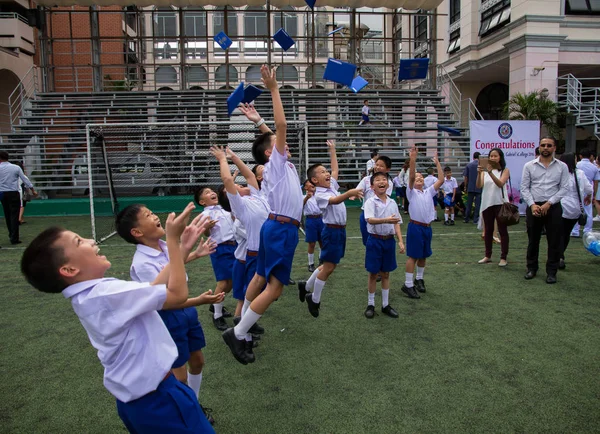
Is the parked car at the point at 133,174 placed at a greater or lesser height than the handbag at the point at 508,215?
greater

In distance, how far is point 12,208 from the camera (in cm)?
905

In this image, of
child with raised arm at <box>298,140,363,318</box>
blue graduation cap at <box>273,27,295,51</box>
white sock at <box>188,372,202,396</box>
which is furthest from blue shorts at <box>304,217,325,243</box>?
blue graduation cap at <box>273,27,295,51</box>

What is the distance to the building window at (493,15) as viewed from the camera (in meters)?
17.1

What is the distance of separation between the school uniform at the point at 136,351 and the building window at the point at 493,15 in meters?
18.6

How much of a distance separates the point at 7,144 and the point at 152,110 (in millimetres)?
4618

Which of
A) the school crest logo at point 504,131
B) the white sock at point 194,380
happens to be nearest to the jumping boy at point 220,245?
the white sock at point 194,380

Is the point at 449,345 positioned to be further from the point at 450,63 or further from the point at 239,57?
the point at 239,57

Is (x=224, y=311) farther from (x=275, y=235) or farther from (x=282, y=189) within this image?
(x=282, y=189)

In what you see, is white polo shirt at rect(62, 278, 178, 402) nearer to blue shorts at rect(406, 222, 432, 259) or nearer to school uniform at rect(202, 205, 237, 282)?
school uniform at rect(202, 205, 237, 282)

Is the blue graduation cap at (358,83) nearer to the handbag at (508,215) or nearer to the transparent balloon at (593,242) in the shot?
the handbag at (508,215)

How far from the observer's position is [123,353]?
1773 mm

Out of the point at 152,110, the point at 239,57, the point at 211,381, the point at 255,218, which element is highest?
the point at 239,57

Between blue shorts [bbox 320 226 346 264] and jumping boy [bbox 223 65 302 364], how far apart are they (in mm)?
1221

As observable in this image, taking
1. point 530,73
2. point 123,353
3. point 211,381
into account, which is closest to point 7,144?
point 211,381
